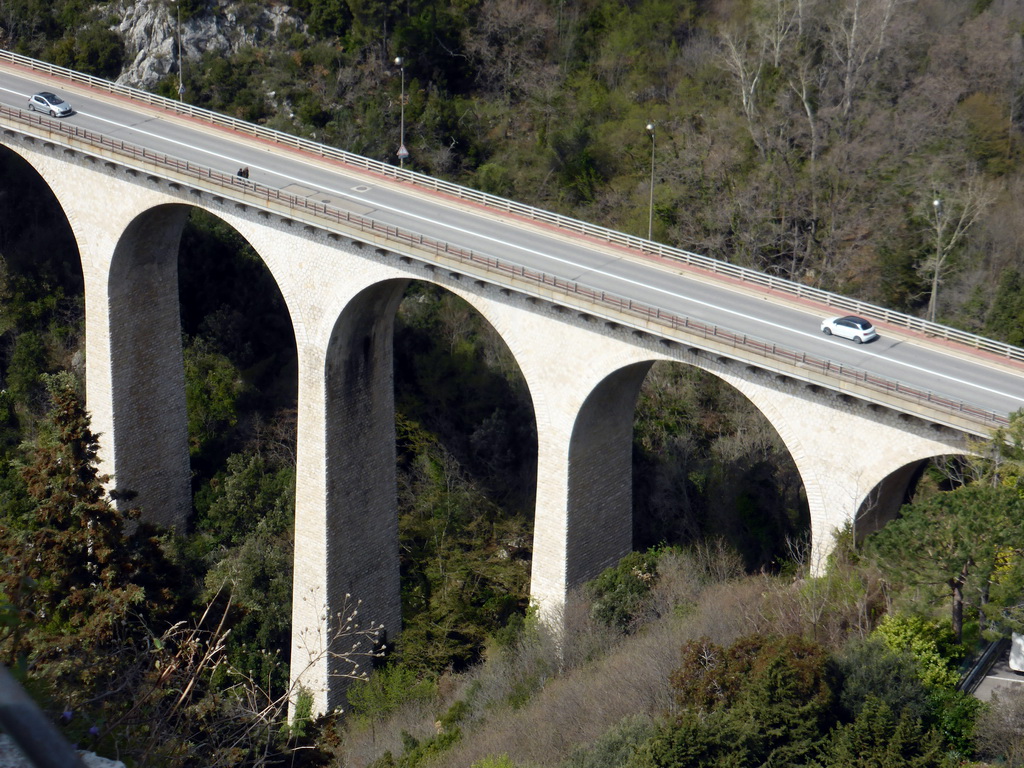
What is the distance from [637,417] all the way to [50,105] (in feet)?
83.0

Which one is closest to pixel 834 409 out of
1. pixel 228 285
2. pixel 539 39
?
pixel 228 285

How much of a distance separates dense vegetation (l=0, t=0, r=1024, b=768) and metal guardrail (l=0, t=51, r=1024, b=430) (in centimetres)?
367

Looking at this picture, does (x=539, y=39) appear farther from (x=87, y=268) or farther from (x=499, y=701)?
(x=499, y=701)

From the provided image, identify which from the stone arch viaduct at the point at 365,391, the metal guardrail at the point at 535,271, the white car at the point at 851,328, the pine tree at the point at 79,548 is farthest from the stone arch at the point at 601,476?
the pine tree at the point at 79,548

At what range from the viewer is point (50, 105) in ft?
154

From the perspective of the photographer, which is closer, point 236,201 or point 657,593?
point 657,593

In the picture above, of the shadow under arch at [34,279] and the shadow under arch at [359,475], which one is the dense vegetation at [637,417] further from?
the shadow under arch at [359,475]

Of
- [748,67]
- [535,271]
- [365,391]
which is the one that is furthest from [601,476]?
[748,67]

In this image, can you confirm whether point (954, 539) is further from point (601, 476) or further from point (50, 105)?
point (50, 105)

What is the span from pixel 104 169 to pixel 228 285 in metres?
14.0

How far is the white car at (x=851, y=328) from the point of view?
33312 mm

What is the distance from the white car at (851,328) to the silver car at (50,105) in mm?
29700

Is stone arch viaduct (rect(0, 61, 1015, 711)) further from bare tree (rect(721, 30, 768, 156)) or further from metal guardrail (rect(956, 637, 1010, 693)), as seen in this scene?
bare tree (rect(721, 30, 768, 156))

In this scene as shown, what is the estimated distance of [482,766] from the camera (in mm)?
29188
